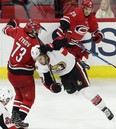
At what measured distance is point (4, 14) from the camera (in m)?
5.05

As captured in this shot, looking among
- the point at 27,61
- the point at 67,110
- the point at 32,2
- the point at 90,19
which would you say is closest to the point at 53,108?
the point at 67,110

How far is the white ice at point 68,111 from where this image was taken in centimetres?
372

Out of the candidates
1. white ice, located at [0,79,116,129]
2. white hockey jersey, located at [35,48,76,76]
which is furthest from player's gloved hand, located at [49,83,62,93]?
white ice, located at [0,79,116,129]

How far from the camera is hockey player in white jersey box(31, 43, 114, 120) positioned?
10.9 ft

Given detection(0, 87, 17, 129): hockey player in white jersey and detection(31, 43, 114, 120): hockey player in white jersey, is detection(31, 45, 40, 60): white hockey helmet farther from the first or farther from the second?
detection(0, 87, 17, 129): hockey player in white jersey

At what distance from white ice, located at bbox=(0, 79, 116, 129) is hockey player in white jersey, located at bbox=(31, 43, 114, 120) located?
0.29 meters

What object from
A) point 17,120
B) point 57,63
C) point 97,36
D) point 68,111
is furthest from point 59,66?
point 97,36

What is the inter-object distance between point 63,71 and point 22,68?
34 cm

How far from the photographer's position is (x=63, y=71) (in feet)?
11.3

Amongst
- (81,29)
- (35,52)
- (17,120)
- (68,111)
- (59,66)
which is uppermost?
(35,52)

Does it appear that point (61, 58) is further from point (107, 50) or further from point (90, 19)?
point (107, 50)

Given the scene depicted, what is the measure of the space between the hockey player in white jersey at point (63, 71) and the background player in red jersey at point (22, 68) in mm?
154

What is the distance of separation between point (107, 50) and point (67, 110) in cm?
119

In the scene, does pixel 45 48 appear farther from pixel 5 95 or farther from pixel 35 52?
pixel 5 95
